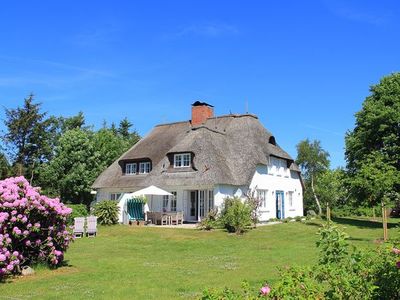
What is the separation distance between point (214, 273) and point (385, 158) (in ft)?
79.5

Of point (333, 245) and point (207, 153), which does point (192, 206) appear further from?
point (333, 245)

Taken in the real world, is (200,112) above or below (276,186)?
above

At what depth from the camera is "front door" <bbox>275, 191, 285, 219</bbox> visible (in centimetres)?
3756

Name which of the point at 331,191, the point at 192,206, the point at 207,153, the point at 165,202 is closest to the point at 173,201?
the point at 165,202

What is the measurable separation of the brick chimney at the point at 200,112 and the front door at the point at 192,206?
9.11 metres

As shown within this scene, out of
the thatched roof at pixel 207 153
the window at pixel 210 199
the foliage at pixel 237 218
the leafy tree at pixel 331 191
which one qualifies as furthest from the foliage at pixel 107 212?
the leafy tree at pixel 331 191

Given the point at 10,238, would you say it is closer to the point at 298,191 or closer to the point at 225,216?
the point at 225,216

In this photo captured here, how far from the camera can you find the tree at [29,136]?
4442 cm

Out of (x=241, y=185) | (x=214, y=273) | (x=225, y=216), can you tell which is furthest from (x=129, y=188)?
(x=214, y=273)

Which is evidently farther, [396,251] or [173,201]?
[173,201]

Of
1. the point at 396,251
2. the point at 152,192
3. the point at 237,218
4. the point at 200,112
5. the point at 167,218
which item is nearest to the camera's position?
the point at 396,251

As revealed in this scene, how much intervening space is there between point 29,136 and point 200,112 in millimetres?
18712

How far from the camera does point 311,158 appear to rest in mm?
64250

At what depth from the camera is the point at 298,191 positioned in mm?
42406
